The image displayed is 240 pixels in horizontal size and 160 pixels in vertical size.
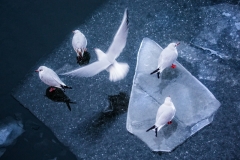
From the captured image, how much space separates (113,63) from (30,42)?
44.5 inches

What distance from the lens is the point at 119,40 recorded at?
98.0 inches

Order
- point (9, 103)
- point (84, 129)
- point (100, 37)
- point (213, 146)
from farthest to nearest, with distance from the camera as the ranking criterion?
point (100, 37) → point (9, 103) → point (84, 129) → point (213, 146)

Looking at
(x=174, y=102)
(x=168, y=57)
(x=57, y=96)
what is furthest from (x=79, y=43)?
(x=174, y=102)

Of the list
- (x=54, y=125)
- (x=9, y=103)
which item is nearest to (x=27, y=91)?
(x=9, y=103)

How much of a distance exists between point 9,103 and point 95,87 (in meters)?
0.94

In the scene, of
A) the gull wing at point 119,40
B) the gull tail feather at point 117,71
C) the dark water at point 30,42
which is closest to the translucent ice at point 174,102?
the gull tail feather at point 117,71

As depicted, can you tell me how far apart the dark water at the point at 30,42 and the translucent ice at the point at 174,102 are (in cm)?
85

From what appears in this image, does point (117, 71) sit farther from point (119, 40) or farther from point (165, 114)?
point (165, 114)

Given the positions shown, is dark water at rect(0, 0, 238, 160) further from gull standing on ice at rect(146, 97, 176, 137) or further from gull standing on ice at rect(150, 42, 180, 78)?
gull standing on ice at rect(150, 42, 180, 78)

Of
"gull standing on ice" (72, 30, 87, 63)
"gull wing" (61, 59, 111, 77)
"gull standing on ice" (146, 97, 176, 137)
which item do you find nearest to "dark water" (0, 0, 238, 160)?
"gull standing on ice" (72, 30, 87, 63)

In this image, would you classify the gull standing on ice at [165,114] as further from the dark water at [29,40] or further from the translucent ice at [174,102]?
the dark water at [29,40]

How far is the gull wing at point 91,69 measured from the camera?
2340mm

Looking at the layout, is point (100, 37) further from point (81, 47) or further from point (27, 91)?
point (27, 91)

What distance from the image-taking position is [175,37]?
9.36 feet
